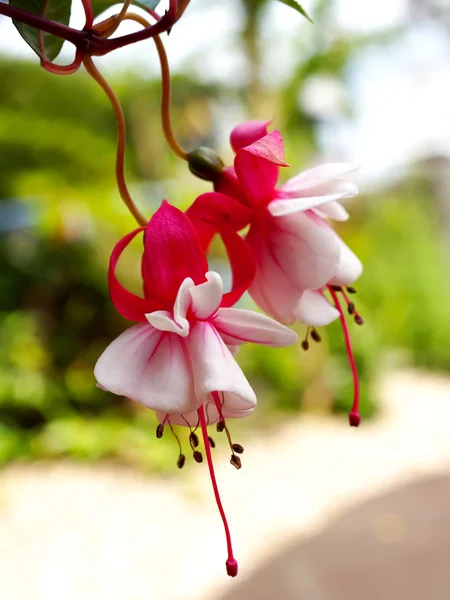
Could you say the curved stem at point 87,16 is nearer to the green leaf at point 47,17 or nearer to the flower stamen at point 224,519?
the green leaf at point 47,17

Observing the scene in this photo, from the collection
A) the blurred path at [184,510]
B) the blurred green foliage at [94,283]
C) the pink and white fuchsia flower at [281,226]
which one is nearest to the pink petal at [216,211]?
the pink and white fuchsia flower at [281,226]

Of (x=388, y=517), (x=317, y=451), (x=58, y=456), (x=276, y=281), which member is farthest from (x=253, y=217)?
(x=317, y=451)

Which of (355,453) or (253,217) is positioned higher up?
(253,217)

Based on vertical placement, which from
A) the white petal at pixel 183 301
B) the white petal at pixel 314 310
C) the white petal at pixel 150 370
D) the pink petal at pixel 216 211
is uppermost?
the pink petal at pixel 216 211

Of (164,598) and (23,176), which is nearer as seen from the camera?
(164,598)

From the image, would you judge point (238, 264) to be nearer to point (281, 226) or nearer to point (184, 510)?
point (281, 226)

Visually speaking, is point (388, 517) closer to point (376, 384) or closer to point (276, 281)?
point (376, 384)

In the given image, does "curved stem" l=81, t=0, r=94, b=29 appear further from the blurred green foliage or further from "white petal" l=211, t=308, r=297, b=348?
the blurred green foliage
